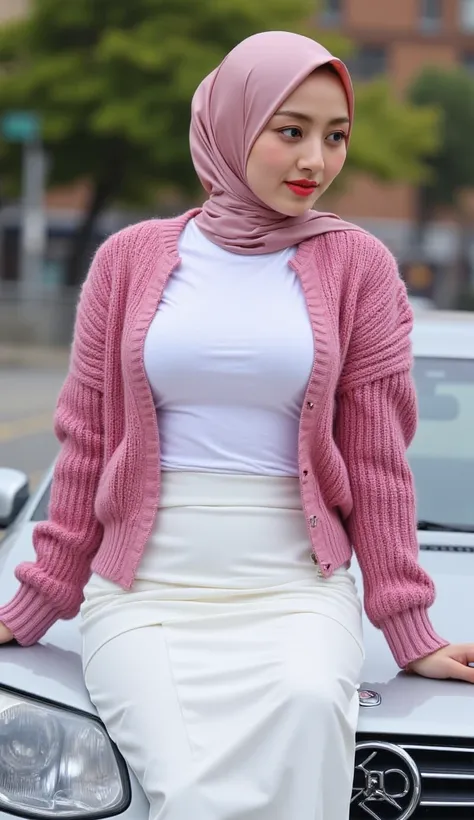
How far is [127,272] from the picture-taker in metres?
2.56

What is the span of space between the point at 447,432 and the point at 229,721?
1607 millimetres

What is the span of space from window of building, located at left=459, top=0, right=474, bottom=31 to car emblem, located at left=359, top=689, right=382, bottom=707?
5193 centimetres

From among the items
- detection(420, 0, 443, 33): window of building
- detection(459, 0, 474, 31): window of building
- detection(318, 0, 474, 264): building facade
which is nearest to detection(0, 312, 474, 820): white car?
detection(318, 0, 474, 264): building facade

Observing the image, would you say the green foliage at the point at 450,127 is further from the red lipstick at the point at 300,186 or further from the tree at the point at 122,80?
the red lipstick at the point at 300,186

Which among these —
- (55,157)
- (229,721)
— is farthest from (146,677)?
(55,157)

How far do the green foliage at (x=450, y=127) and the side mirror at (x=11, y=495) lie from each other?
47711 millimetres

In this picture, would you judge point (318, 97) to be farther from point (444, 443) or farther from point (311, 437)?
point (444, 443)

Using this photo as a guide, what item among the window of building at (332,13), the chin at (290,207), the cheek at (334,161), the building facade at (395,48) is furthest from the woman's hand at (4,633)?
the window of building at (332,13)

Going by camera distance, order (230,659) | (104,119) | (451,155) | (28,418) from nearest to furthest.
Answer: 1. (230,659)
2. (28,418)
3. (104,119)
4. (451,155)

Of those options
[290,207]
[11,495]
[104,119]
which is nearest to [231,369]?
[290,207]

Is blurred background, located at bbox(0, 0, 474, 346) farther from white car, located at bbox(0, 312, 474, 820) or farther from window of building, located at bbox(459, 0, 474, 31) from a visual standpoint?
white car, located at bbox(0, 312, 474, 820)

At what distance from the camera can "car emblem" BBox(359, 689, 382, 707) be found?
241 centimetres

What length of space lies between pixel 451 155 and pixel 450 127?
4.27 feet

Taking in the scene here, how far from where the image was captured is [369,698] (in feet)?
7.98
